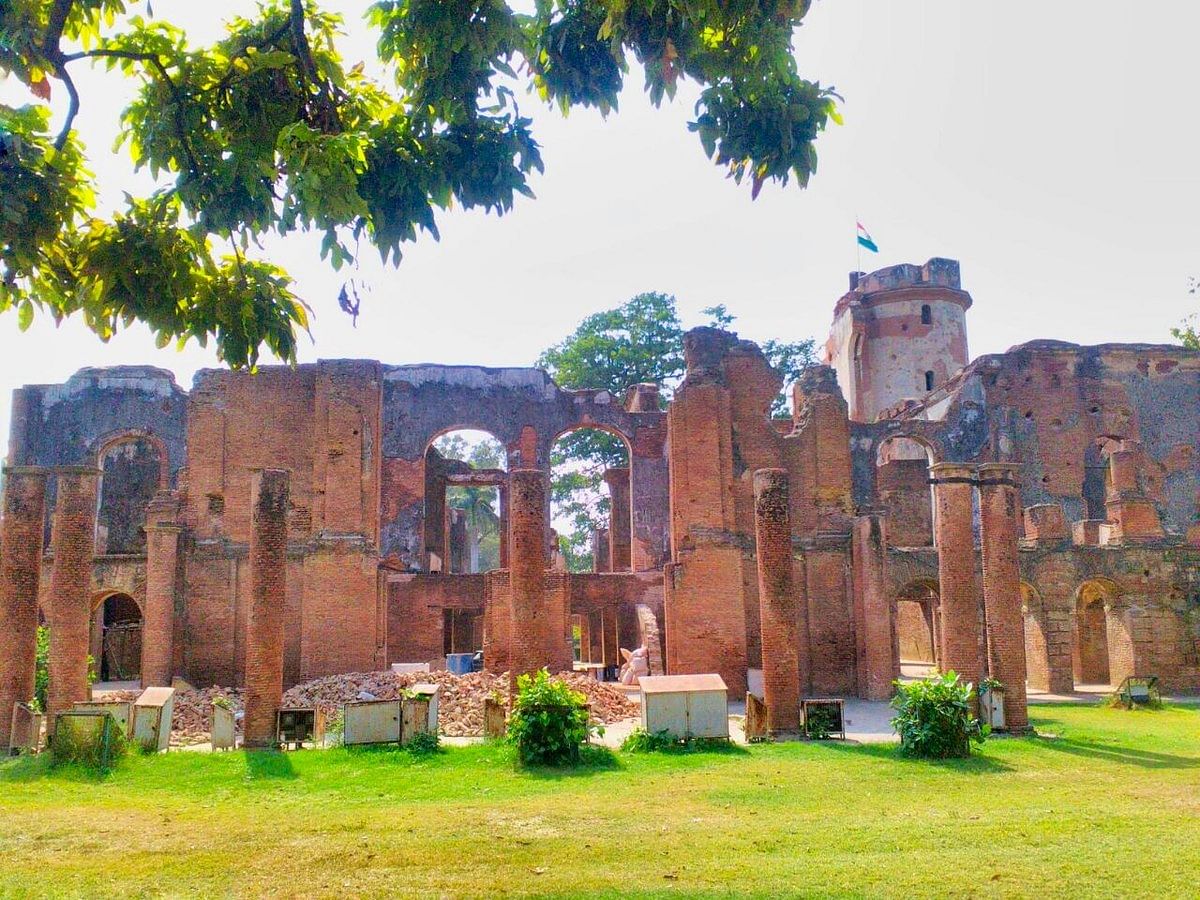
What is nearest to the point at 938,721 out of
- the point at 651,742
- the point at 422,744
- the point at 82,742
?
the point at 651,742

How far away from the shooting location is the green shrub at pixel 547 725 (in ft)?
41.4

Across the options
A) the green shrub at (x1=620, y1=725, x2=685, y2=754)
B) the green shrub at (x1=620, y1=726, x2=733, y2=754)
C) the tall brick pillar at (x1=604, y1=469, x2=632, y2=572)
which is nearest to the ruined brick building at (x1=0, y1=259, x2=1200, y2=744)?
the tall brick pillar at (x1=604, y1=469, x2=632, y2=572)

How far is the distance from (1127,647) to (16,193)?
23.5m

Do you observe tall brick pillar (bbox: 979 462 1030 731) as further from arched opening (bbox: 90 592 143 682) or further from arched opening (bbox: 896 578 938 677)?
arched opening (bbox: 90 592 143 682)

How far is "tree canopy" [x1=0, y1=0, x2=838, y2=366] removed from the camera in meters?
5.18

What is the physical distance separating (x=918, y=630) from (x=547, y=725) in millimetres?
23994

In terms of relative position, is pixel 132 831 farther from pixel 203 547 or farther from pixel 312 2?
pixel 203 547

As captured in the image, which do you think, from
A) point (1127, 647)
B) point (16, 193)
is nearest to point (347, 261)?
point (16, 193)

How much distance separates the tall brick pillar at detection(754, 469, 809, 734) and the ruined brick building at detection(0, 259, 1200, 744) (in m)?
0.03

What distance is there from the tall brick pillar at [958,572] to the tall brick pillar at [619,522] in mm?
13364

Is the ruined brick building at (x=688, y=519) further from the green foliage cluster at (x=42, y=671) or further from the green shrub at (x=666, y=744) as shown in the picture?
the green shrub at (x=666, y=744)

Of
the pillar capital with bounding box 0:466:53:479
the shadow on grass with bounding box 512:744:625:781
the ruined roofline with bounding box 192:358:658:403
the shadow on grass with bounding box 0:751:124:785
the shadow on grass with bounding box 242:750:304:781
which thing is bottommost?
the shadow on grass with bounding box 512:744:625:781

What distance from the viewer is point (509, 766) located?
496 inches

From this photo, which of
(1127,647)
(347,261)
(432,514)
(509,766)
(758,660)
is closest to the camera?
(347,261)
